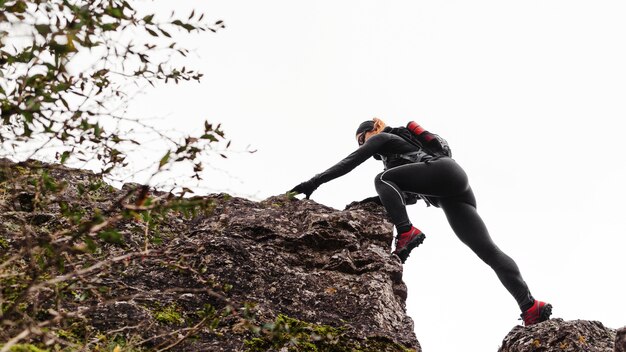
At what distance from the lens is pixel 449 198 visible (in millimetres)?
9094

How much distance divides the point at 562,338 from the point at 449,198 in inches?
119

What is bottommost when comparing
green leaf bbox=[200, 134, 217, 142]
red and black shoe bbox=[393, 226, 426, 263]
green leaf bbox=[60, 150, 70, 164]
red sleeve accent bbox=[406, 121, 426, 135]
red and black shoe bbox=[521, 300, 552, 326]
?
green leaf bbox=[60, 150, 70, 164]

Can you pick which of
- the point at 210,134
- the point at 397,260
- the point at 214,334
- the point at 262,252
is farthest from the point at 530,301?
the point at 210,134

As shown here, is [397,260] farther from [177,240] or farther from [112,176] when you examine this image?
[112,176]

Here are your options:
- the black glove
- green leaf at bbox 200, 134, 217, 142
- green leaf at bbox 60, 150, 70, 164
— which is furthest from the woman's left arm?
green leaf at bbox 60, 150, 70, 164

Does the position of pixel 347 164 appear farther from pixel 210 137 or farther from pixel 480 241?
pixel 210 137

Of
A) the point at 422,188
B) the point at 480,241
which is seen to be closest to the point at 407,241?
the point at 422,188

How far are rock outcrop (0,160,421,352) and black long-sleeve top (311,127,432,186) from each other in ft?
1.63

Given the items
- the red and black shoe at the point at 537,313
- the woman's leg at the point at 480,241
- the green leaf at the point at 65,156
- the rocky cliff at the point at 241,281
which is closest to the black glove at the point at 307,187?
the rocky cliff at the point at 241,281

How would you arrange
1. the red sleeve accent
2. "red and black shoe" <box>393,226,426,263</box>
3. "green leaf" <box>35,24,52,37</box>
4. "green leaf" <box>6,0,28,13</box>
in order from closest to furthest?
"green leaf" <box>35,24,52,37</box> < "green leaf" <box>6,0,28,13</box> < "red and black shoe" <box>393,226,426,263</box> < the red sleeve accent

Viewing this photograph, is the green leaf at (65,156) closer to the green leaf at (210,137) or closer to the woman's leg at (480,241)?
the green leaf at (210,137)

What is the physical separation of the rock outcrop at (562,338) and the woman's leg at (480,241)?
1101 mm

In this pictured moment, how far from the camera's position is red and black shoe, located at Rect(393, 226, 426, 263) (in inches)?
316

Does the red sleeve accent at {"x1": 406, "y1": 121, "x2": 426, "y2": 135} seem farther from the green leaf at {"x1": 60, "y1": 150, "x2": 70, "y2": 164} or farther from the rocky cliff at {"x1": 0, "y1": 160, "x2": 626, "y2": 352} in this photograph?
the green leaf at {"x1": 60, "y1": 150, "x2": 70, "y2": 164}
